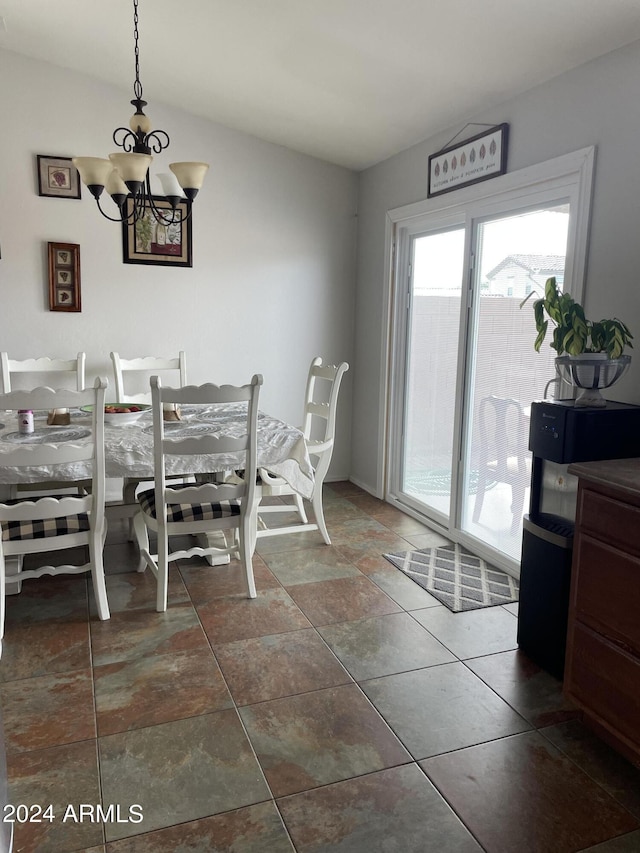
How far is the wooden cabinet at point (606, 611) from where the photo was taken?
6.07 ft

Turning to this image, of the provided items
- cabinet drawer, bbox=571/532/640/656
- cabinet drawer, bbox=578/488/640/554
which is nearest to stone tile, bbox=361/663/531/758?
cabinet drawer, bbox=571/532/640/656

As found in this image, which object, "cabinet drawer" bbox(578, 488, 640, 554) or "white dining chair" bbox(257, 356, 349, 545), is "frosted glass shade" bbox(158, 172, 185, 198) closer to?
"white dining chair" bbox(257, 356, 349, 545)

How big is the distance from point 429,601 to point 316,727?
1.08 m

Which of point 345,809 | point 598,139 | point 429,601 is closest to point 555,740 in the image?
point 345,809

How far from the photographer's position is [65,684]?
2297 mm

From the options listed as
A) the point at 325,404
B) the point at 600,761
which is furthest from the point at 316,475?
the point at 600,761

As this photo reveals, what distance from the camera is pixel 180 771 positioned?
6.16 ft

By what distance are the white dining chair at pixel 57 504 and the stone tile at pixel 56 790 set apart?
771 mm

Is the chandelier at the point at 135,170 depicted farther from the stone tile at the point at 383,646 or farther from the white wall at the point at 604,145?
the stone tile at the point at 383,646

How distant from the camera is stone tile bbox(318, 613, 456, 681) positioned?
96.6 inches

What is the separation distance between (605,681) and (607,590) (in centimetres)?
29

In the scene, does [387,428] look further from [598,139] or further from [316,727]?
[316,727]

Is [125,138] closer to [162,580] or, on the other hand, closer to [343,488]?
[162,580]

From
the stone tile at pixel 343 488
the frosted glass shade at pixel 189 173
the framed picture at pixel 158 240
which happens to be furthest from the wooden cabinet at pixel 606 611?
the framed picture at pixel 158 240
